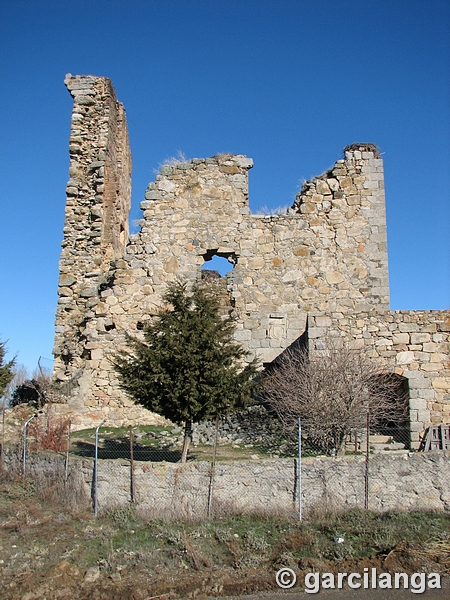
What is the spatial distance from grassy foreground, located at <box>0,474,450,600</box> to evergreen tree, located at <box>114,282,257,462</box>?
1779mm

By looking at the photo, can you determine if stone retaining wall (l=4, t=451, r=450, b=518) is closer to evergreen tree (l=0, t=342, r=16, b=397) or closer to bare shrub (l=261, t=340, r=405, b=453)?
bare shrub (l=261, t=340, r=405, b=453)

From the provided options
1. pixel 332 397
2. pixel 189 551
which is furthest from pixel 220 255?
pixel 189 551

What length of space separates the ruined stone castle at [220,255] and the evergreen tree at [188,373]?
4902 millimetres

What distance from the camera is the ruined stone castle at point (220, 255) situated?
15.0 m

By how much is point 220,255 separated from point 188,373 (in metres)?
6.93

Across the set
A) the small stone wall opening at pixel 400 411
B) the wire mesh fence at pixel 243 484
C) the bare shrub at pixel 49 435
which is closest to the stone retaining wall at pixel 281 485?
the wire mesh fence at pixel 243 484

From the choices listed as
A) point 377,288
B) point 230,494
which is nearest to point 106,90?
point 377,288

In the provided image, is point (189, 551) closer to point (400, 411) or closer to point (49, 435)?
point (49, 435)

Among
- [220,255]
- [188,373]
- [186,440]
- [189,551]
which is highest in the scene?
[220,255]

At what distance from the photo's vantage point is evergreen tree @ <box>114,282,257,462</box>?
9492 millimetres


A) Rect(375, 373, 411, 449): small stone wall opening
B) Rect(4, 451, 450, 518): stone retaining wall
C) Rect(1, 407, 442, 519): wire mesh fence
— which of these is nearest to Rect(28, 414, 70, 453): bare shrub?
Rect(1, 407, 442, 519): wire mesh fence

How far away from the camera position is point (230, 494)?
900cm

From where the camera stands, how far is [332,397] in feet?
33.7

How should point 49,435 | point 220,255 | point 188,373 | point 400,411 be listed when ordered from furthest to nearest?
point 220,255 < point 400,411 < point 49,435 < point 188,373
